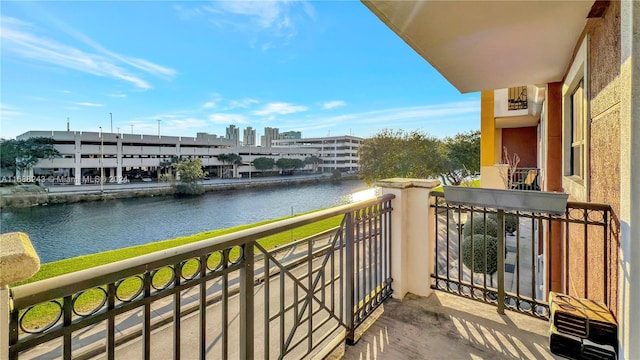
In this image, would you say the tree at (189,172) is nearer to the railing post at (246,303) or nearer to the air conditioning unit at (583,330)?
the railing post at (246,303)

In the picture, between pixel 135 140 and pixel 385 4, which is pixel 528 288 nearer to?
pixel 385 4

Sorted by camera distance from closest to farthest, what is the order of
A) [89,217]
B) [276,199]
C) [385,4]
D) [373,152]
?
[385,4] → [373,152] → [89,217] → [276,199]

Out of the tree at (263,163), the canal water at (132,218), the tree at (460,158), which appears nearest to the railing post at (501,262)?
the tree at (460,158)

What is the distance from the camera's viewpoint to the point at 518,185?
781 cm

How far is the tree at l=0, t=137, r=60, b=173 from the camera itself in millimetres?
28156

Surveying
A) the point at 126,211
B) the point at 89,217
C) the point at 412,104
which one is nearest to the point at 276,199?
the point at 126,211

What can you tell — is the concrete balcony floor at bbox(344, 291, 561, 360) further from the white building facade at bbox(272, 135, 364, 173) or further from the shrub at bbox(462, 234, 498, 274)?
the white building facade at bbox(272, 135, 364, 173)

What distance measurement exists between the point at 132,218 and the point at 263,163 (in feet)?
84.1

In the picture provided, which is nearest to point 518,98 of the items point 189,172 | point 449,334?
point 449,334

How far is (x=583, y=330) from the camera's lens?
1564mm

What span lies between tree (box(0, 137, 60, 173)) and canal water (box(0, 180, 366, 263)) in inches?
269

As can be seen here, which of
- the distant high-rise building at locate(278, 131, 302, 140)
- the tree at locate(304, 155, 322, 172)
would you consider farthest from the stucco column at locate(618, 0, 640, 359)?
the distant high-rise building at locate(278, 131, 302, 140)

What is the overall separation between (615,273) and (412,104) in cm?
3498

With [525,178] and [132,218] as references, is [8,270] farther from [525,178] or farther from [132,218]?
[132,218]
